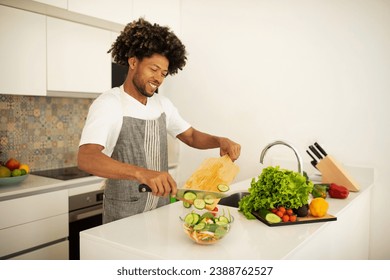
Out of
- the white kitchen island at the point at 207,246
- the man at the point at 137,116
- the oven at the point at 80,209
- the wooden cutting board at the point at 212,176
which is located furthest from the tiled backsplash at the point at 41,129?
the wooden cutting board at the point at 212,176

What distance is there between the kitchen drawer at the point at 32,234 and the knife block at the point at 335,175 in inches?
57.6

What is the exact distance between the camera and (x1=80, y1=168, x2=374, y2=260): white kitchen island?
1089mm

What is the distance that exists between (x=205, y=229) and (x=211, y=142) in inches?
32.5

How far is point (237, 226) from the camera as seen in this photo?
4.42 feet

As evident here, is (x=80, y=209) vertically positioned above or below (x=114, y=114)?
below

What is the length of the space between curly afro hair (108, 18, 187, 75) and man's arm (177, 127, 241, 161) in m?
0.41

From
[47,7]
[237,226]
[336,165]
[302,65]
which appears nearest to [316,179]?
[336,165]

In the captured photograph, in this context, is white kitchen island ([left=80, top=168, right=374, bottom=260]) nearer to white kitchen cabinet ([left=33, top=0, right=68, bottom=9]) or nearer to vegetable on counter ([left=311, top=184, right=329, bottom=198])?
vegetable on counter ([left=311, top=184, right=329, bottom=198])

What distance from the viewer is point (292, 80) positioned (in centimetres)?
254

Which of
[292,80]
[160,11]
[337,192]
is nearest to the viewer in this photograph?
[337,192]

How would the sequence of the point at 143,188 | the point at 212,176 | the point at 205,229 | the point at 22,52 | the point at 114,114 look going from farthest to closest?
the point at 22,52 → the point at 114,114 → the point at 212,176 → the point at 143,188 → the point at 205,229

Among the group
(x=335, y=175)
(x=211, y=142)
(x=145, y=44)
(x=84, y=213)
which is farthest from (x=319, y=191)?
(x=84, y=213)

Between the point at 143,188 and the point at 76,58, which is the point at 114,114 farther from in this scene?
the point at 76,58
